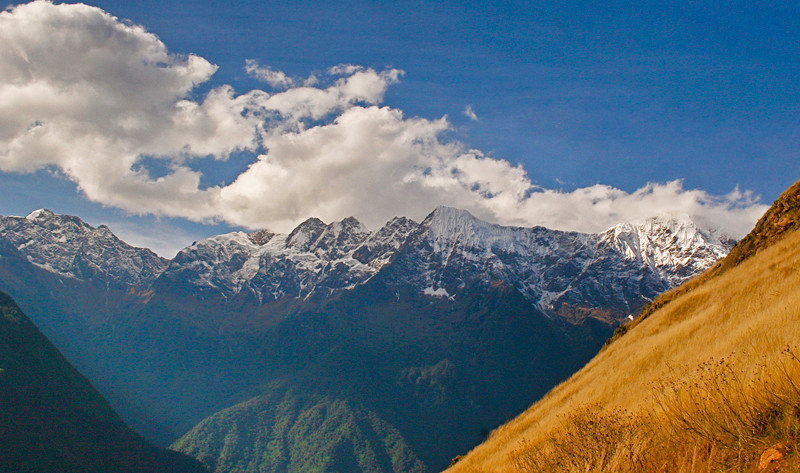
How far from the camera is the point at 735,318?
70.0 feet

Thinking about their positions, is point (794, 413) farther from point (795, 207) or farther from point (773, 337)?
point (795, 207)

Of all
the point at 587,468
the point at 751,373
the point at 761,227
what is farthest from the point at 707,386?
the point at 761,227

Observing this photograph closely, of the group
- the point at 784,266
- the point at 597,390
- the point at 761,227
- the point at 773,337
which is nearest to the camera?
the point at 773,337

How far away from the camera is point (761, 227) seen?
41.1m

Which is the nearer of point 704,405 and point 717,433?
point 717,433

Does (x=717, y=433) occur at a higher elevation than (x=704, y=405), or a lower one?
lower

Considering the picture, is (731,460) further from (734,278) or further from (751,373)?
(734,278)

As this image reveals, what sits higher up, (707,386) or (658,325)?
(707,386)

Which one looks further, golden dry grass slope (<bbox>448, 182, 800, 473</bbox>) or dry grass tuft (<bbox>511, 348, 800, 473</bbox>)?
golden dry grass slope (<bbox>448, 182, 800, 473</bbox>)

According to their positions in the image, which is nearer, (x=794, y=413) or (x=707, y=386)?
(x=794, y=413)

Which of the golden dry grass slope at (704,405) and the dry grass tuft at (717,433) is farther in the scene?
the golden dry grass slope at (704,405)

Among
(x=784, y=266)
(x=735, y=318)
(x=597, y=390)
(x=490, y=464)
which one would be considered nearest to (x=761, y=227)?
(x=784, y=266)

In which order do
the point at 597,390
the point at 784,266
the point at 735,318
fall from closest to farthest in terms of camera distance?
the point at 735,318, the point at 597,390, the point at 784,266

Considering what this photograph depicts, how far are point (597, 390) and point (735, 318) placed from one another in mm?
6288
